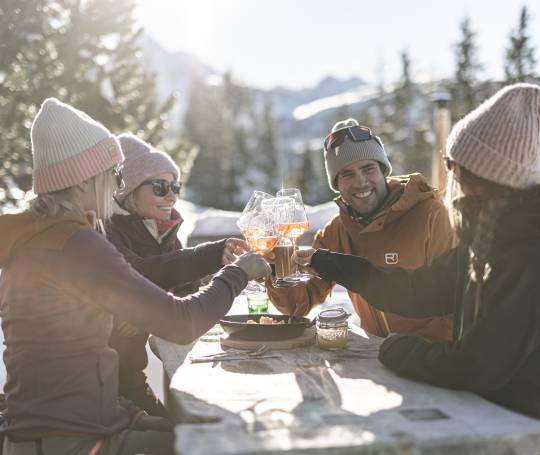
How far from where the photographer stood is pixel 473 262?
228 centimetres

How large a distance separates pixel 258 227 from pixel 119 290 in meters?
1.10

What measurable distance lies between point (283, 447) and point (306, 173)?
4806 cm

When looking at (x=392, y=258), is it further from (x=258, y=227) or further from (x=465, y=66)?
(x=465, y=66)

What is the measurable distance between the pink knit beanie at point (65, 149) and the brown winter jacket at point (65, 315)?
18 centimetres

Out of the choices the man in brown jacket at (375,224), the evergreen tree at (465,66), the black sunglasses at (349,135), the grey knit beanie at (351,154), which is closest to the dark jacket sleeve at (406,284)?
the man in brown jacket at (375,224)

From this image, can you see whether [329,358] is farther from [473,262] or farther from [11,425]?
[11,425]

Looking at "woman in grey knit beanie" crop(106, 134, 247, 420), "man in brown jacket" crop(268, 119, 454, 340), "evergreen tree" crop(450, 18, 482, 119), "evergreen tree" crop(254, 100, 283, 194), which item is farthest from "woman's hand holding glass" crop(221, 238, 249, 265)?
"evergreen tree" crop(254, 100, 283, 194)

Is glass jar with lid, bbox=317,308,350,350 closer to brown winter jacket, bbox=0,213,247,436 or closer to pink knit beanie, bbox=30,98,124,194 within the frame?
brown winter jacket, bbox=0,213,247,436

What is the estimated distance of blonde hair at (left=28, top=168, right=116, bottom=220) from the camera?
2.34 m

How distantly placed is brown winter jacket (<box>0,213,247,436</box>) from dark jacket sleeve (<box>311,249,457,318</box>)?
993 mm

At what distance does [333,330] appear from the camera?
9.27 feet

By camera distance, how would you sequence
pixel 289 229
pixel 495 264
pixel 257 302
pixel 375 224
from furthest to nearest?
pixel 375 224 < pixel 257 302 < pixel 289 229 < pixel 495 264

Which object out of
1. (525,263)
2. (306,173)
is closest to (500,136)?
(525,263)

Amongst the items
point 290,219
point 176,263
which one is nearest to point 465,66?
point 176,263
